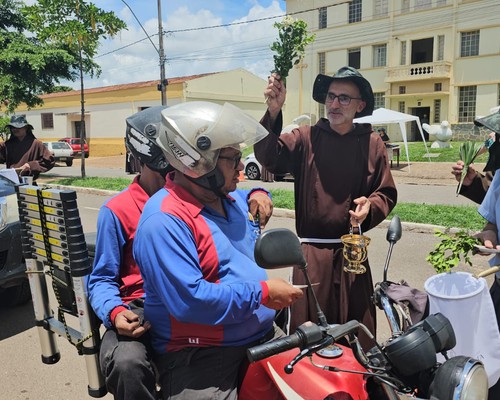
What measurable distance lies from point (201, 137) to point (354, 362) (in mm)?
998

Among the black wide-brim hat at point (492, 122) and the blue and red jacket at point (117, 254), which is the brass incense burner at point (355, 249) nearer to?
the black wide-brim hat at point (492, 122)

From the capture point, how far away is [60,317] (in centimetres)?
249

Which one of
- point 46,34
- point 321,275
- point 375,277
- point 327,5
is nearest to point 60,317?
point 321,275

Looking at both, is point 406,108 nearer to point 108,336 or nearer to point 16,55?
point 16,55

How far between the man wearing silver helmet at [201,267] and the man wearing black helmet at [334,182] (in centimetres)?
89

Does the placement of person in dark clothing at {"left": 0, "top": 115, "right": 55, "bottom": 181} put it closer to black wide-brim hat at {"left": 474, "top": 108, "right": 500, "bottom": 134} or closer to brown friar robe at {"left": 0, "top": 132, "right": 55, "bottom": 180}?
brown friar robe at {"left": 0, "top": 132, "right": 55, "bottom": 180}

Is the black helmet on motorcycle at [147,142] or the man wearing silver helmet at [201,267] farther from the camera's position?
the black helmet on motorcycle at [147,142]

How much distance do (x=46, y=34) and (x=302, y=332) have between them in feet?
58.9

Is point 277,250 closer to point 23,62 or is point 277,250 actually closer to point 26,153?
point 26,153

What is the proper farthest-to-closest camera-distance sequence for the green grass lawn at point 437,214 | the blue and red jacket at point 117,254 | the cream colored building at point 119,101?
the cream colored building at point 119,101 < the green grass lawn at point 437,214 < the blue and red jacket at point 117,254

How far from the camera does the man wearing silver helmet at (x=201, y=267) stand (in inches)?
64.6

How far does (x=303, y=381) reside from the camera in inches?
65.1

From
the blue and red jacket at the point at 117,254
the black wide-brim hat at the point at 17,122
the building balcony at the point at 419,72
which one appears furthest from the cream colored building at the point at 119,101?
the blue and red jacket at the point at 117,254

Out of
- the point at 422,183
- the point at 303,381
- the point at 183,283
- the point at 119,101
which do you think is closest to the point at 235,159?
the point at 183,283
